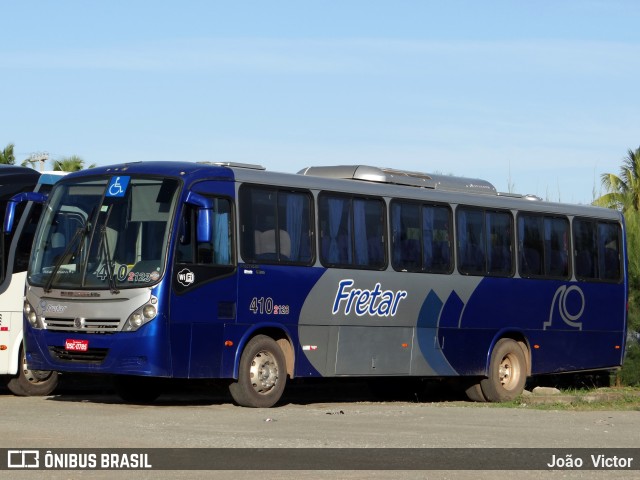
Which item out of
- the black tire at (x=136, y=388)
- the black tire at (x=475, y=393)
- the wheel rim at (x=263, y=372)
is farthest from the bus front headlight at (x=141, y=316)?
the black tire at (x=475, y=393)

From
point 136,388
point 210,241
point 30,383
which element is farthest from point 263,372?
point 30,383

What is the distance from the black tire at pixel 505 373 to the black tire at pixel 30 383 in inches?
265

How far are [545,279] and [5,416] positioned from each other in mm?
10430

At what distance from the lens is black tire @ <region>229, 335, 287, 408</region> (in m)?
18.0

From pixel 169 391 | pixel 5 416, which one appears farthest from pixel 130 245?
pixel 169 391

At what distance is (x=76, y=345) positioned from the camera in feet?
57.2

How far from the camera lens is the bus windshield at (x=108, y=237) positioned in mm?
17219

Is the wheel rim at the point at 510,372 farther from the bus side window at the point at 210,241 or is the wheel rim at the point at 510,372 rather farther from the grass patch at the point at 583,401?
the bus side window at the point at 210,241

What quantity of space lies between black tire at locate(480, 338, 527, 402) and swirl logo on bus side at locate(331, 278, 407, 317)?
2.58 m

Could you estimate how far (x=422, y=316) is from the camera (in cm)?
2092

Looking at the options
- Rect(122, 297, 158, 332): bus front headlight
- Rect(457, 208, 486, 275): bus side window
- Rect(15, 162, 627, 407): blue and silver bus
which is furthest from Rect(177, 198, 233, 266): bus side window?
Rect(457, 208, 486, 275): bus side window

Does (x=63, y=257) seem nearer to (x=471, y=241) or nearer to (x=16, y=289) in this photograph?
(x=16, y=289)

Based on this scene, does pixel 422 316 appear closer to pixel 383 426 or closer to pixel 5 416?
pixel 383 426

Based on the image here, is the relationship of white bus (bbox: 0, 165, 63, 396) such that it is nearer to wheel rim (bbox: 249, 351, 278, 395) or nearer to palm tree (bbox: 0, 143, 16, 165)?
wheel rim (bbox: 249, 351, 278, 395)
